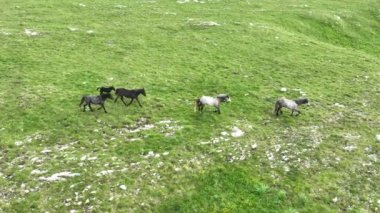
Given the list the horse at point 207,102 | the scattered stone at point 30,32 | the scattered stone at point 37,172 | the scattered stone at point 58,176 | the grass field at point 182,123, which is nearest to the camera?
the grass field at point 182,123

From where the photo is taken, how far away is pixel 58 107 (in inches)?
974

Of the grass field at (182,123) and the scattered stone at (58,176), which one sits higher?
the grass field at (182,123)

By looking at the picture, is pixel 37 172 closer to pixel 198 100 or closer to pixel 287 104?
pixel 198 100

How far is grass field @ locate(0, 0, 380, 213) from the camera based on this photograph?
1766cm

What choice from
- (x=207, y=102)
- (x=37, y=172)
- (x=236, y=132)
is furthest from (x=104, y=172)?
(x=207, y=102)

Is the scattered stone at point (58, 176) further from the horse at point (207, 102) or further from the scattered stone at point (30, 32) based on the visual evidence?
the scattered stone at point (30, 32)

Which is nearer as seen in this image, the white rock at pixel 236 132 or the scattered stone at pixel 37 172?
the scattered stone at pixel 37 172

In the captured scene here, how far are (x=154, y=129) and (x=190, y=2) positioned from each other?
124 ft

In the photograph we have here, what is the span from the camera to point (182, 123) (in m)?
23.3

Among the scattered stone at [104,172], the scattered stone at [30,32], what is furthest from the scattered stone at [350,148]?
the scattered stone at [30,32]

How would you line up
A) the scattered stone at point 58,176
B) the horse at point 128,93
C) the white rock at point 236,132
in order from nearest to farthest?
the scattered stone at point 58,176
the white rock at point 236,132
the horse at point 128,93

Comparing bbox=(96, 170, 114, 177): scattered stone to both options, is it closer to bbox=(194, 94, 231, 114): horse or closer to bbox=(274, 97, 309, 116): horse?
bbox=(194, 94, 231, 114): horse

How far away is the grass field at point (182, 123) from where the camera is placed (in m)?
17.7

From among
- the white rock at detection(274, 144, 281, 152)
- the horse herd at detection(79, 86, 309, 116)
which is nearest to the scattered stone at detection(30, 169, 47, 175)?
the horse herd at detection(79, 86, 309, 116)
